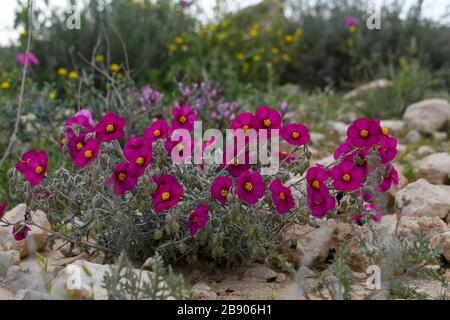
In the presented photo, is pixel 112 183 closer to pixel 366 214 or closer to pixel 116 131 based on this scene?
pixel 116 131

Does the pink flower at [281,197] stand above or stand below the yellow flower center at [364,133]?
below

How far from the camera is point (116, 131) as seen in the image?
236 cm

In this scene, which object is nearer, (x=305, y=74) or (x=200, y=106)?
(x=200, y=106)

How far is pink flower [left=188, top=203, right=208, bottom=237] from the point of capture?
7.57 feet

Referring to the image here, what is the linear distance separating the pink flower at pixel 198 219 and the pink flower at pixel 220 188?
6 cm

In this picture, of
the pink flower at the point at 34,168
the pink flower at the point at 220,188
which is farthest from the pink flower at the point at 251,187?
the pink flower at the point at 34,168

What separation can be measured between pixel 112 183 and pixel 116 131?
19 centimetres

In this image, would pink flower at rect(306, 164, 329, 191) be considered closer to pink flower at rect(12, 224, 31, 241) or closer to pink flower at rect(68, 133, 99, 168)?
pink flower at rect(68, 133, 99, 168)

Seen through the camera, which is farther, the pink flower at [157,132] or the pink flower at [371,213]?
the pink flower at [371,213]

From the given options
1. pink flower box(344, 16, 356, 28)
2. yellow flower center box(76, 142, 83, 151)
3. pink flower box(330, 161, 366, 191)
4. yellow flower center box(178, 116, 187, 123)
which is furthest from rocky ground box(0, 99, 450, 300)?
pink flower box(344, 16, 356, 28)

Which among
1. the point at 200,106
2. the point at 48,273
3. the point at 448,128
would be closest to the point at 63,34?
the point at 200,106

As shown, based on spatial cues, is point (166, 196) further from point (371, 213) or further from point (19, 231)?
point (371, 213)

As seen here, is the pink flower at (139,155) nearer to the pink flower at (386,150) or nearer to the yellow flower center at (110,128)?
the yellow flower center at (110,128)

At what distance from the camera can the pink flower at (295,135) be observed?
8.03 ft
